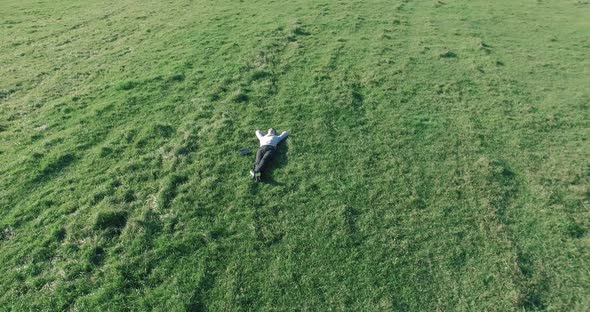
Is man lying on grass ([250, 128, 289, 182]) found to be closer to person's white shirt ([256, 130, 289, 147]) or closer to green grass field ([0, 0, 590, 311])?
person's white shirt ([256, 130, 289, 147])

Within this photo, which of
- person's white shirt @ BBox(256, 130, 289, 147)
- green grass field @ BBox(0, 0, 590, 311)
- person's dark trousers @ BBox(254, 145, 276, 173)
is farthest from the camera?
person's white shirt @ BBox(256, 130, 289, 147)

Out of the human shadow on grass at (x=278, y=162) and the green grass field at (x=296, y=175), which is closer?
the green grass field at (x=296, y=175)

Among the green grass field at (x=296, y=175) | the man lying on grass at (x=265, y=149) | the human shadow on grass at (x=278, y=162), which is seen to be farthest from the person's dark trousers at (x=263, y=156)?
the green grass field at (x=296, y=175)

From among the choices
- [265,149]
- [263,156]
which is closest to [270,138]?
[265,149]

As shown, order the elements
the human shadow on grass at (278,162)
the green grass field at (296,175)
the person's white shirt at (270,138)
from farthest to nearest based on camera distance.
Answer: the person's white shirt at (270,138)
the human shadow on grass at (278,162)
the green grass field at (296,175)

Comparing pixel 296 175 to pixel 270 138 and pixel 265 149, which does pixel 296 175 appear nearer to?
pixel 265 149

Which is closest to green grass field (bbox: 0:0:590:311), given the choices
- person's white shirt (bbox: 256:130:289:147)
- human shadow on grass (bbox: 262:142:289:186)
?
human shadow on grass (bbox: 262:142:289:186)

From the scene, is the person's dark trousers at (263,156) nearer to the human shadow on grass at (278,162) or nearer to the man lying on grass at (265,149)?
the man lying on grass at (265,149)

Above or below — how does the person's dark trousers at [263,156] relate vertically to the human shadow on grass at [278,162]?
above
